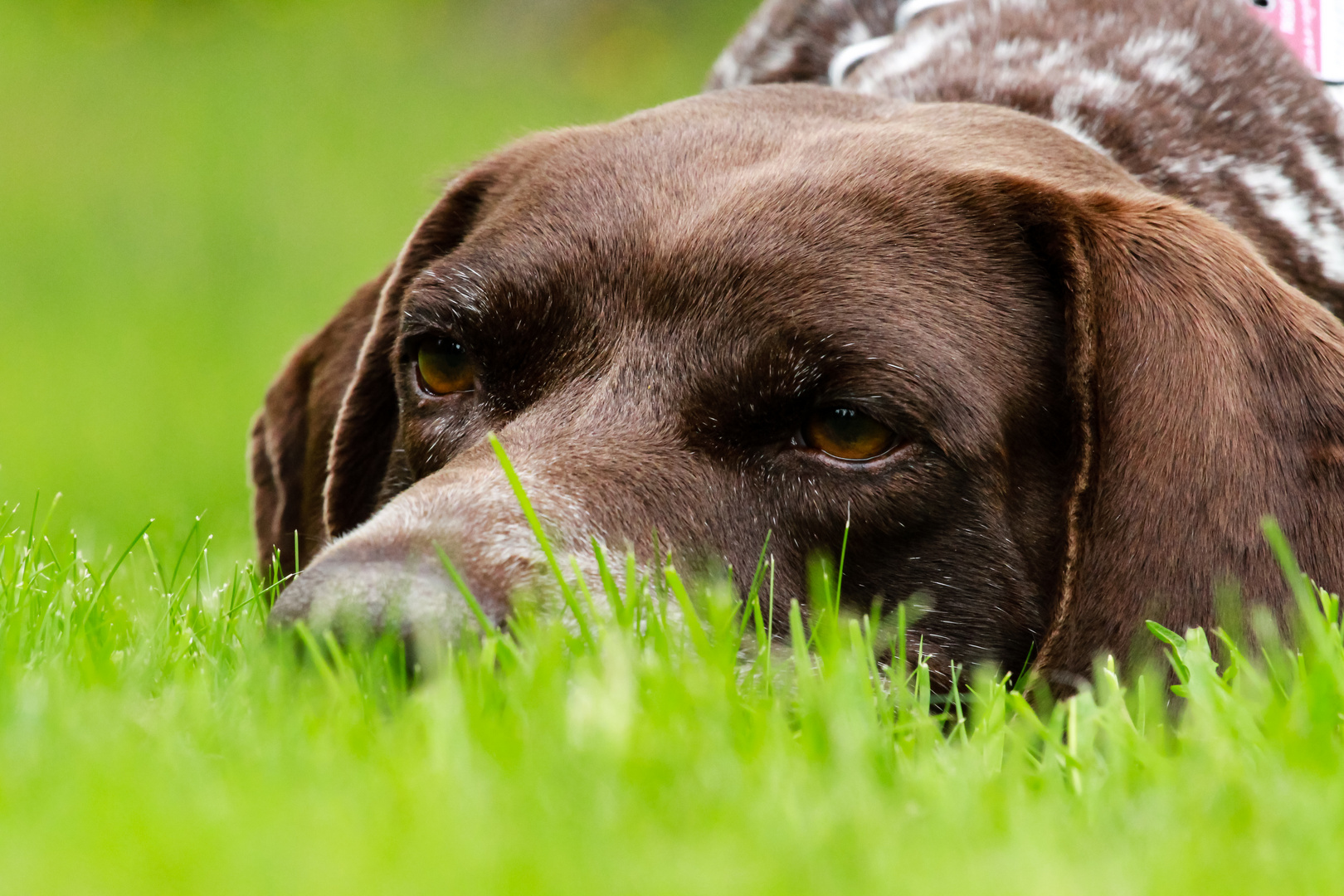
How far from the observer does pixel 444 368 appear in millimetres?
3375

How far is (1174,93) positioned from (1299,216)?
455mm

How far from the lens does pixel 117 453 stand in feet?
26.4

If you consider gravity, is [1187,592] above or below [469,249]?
below

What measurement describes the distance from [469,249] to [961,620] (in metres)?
→ 1.23

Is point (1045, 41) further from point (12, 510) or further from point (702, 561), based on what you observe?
point (12, 510)

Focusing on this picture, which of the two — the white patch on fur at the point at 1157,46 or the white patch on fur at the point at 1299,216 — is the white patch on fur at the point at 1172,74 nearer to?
the white patch on fur at the point at 1157,46

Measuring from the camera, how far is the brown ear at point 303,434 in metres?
4.18

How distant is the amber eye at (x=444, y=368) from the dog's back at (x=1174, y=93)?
54.3 inches

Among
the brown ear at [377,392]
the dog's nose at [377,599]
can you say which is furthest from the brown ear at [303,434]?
the dog's nose at [377,599]

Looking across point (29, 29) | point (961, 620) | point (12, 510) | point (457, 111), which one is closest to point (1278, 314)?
point (961, 620)

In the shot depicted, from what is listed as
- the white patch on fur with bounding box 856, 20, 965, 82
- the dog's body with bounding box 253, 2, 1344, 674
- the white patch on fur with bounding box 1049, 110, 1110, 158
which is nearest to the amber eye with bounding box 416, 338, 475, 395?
the dog's body with bounding box 253, 2, 1344, 674

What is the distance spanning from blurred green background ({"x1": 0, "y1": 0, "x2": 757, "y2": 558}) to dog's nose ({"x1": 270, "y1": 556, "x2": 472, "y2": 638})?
1.96 metres

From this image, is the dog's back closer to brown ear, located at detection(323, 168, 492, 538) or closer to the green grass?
brown ear, located at detection(323, 168, 492, 538)

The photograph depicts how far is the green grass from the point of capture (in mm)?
Result: 1511
